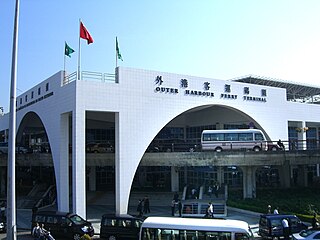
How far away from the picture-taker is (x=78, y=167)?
22.0m

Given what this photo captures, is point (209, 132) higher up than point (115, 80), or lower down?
lower down

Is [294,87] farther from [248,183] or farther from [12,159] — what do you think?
[12,159]

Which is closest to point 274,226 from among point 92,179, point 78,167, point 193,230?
point 193,230

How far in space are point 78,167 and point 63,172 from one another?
2.90m

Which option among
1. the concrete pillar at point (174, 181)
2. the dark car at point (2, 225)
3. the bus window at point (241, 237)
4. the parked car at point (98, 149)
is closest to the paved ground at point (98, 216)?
the dark car at point (2, 225)

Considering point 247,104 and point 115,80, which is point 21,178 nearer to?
point 115,80

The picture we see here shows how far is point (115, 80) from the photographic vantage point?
24016mm

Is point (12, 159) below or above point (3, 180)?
above

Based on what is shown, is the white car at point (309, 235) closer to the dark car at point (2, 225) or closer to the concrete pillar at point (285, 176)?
the dark car at point (2, 225)

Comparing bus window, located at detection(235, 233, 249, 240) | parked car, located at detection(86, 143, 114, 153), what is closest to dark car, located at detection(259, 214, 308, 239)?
bus window, located at detection(235, 233, 249, 240)

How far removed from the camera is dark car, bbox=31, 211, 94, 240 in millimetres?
18469

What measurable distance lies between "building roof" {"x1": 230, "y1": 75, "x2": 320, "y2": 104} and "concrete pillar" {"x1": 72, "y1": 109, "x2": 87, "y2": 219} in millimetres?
22733

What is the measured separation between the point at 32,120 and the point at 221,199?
24346 mm

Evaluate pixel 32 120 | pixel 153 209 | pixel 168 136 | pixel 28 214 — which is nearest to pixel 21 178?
pixel 32 120
